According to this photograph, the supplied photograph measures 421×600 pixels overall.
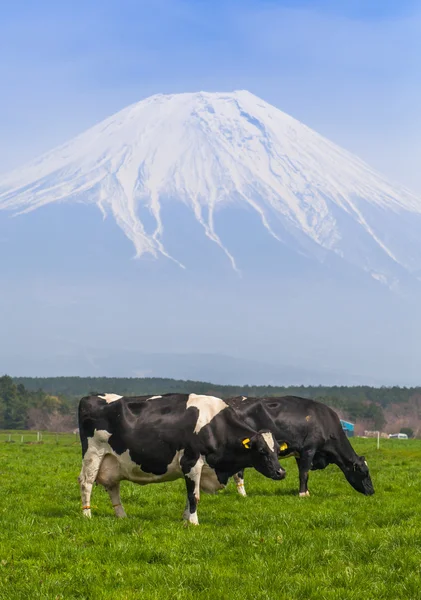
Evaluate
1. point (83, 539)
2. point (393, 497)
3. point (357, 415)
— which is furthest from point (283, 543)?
point (357, 415)

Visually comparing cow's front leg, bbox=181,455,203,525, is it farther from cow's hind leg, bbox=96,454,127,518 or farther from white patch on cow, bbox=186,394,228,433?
cow's hind leg, bbox=96,454,127,518

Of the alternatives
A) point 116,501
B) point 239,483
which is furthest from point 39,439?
point 116,501

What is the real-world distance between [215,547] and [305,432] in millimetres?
7935

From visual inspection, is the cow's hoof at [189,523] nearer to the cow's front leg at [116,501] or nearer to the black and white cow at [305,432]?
the cow's front leg at [116,501]

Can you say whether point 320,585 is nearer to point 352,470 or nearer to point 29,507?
point 29,507

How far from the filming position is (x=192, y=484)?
1459 cm

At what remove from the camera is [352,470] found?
63.1 feet

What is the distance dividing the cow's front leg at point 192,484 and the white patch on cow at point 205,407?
0.58m

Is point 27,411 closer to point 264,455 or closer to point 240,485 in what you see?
point 240,485

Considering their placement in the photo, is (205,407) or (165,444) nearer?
(165,444)

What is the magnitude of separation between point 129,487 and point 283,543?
721 cm

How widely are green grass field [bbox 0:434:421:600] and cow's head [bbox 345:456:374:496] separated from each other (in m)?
0.36

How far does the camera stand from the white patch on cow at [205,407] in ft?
49.6

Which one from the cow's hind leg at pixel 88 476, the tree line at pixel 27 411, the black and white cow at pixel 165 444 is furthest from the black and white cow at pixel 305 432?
the tree line at pixel 27 411
